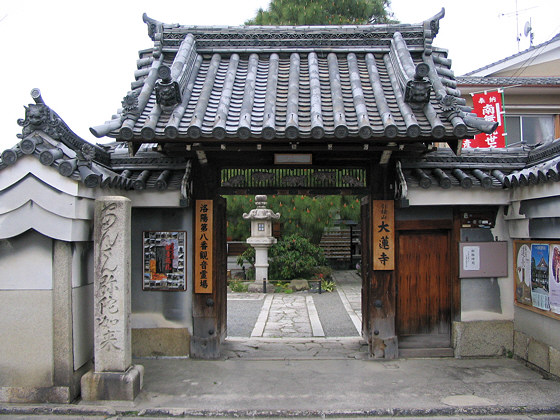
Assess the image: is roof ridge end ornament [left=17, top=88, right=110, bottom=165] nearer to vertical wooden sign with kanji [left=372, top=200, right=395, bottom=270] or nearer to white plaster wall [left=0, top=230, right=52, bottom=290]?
white plaster wall [left=0, top=230, right=52, bottom=290]

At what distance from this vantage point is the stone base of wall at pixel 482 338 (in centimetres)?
870

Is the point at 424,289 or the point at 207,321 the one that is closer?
the point at 207,321

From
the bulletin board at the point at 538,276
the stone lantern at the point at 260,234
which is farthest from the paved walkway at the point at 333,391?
the stone lantern at the point at 260,234

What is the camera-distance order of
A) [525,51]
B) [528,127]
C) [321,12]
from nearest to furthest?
[528,127]
[525,51]
[321,12]

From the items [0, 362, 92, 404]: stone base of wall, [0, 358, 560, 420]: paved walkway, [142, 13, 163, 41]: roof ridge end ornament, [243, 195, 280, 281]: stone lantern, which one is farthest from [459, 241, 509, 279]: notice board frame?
[243, 195, 280, 281]: stone lantern

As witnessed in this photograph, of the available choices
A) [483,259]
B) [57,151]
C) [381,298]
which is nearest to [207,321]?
[381,298]

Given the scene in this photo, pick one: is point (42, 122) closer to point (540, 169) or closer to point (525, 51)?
point (540, 169)

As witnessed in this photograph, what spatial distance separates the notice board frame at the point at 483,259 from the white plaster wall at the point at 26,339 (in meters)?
7.20

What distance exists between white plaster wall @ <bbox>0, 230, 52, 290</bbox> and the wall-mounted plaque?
2333mm

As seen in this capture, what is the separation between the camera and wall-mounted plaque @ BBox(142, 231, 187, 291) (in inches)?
342

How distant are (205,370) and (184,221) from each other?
110 inches

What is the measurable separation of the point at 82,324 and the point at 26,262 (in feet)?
4.05

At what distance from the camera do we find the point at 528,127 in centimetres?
1688

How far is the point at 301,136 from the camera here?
702 centimetres
